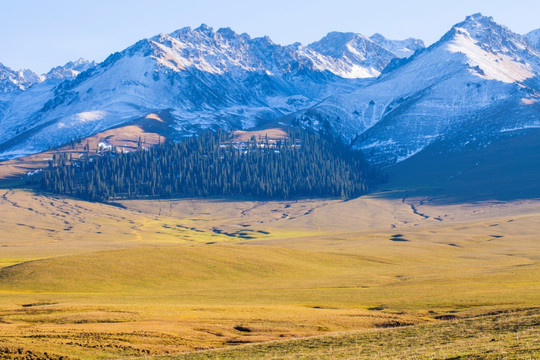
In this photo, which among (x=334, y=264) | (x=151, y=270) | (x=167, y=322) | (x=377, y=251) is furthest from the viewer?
(x=377, y=251)

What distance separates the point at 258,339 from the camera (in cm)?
5788

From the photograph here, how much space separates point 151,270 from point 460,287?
56.0m

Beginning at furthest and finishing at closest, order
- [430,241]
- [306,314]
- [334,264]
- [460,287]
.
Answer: [430,241]
[334,264]
[460,287]
[306,314]

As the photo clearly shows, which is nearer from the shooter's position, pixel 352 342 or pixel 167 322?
pixel 352 342

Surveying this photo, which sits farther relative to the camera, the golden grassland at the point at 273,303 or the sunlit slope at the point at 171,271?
the sunlit slope at the point at 171,271

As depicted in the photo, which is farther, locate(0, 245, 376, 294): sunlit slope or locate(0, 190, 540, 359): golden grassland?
locate(0, 245, 376, 294): sunlit slope

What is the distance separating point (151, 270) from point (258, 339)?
6388 cm

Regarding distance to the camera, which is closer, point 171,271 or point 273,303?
point 273,303

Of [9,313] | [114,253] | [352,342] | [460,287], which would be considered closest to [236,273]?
[114,253]

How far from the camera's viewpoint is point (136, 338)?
5534 cm

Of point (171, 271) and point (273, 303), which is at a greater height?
point (171, 271)

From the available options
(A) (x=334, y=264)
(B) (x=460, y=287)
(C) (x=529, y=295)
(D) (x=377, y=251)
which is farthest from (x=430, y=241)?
(C) (x=529, y=295)

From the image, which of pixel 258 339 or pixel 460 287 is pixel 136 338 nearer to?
pixel 258 339

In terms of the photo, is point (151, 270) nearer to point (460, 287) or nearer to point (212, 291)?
point (212, 291)
